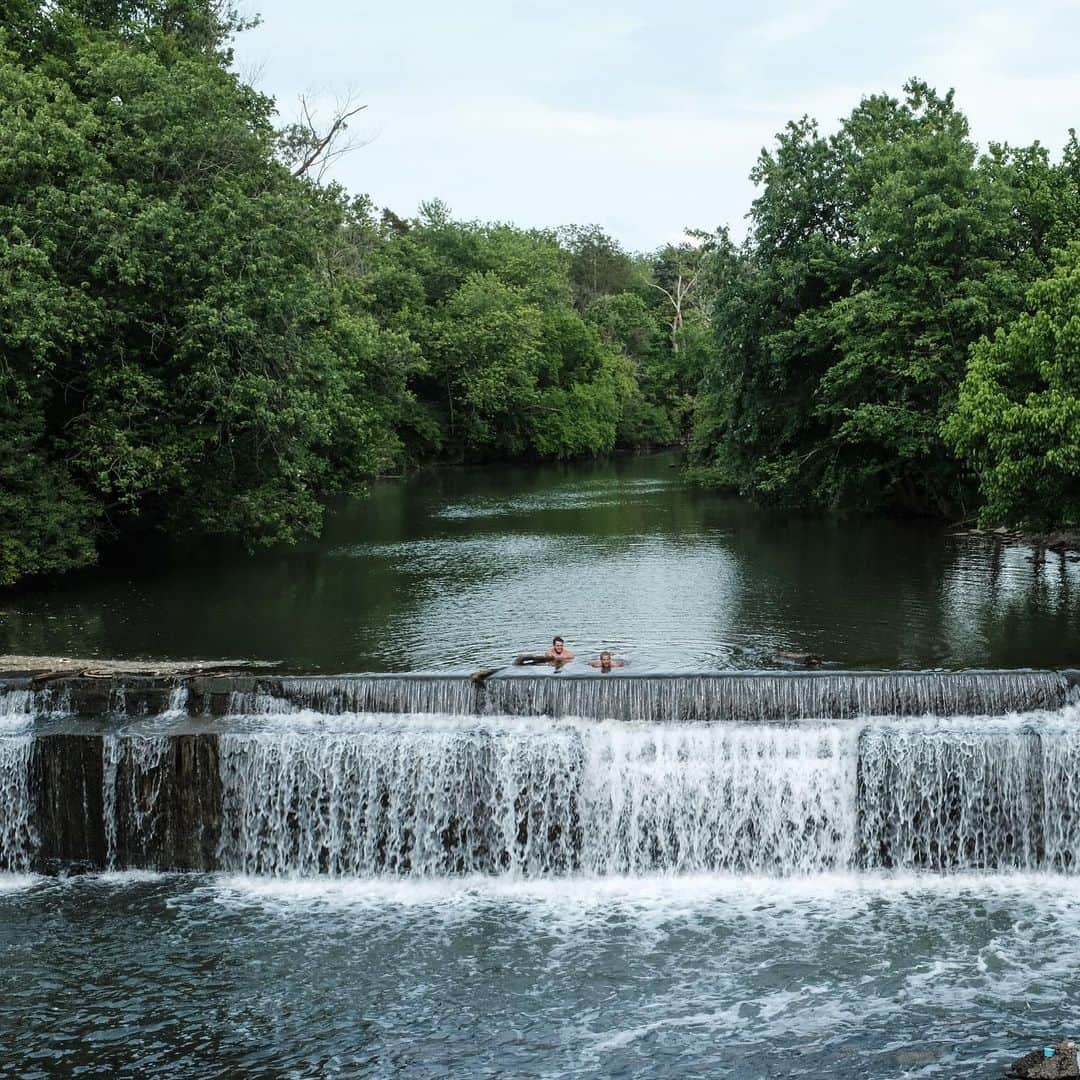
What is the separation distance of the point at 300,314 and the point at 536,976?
1841 cm

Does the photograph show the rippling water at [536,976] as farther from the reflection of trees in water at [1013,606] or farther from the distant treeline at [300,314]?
the distant treeline at [300,314]

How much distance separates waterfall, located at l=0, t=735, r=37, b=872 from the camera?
47.5ft

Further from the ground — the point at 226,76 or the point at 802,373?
the point at 226,76

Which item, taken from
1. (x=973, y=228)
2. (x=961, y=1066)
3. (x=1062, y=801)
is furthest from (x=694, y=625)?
(x=973, y=228)

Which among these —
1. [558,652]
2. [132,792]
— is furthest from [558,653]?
[132,792]

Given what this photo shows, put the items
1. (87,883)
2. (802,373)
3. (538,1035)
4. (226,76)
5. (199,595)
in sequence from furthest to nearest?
(802,373) → (226,76) → (199,595) → (87,883) → (538,1035)

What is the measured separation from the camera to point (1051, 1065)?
9305 mm

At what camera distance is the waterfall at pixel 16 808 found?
47.5ft

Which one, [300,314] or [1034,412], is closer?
[1034,412]

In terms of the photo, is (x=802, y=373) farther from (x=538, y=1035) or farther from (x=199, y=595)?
(x=538, y=1035)

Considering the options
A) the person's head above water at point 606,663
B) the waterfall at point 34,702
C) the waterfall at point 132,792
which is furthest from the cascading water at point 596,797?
the person's head above water at point 606,663

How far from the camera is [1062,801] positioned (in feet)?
46.1

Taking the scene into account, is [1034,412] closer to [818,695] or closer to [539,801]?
[818,695]

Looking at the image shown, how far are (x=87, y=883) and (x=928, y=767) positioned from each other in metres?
10.3
